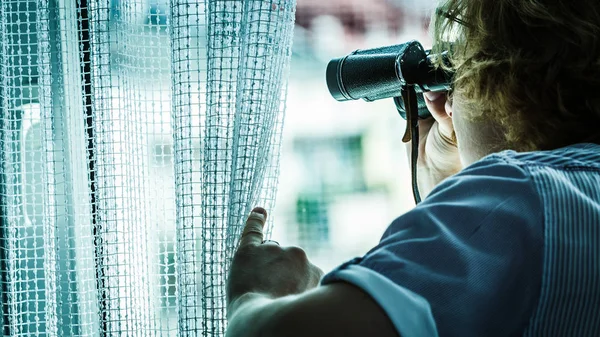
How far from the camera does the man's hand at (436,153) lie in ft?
3.39

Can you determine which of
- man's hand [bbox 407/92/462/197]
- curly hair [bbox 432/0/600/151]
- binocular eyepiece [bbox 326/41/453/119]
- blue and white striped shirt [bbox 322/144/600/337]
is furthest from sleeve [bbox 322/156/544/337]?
man's hand [bbox 407/92/462/197]

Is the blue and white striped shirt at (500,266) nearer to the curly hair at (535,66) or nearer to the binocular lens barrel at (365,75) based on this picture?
the curly hair at (535,66)

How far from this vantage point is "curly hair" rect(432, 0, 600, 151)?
546 millimetres

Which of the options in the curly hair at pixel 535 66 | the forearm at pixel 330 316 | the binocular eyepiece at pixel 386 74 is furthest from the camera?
the binocular eyepiece at pixel 386 74

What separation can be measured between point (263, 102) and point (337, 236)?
664 mm

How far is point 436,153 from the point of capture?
1080 millimetres

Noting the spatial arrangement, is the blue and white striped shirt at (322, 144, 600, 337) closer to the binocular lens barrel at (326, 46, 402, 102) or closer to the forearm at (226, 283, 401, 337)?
the forearm at (226, 283, 401, 337)

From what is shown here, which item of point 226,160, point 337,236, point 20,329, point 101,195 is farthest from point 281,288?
point 337,236

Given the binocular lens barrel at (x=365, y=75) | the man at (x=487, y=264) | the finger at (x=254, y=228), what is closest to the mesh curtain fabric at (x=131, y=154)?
the finger at (x=254, y=228)

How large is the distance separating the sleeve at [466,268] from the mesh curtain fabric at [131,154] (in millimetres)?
344

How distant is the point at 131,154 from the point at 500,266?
0.53m

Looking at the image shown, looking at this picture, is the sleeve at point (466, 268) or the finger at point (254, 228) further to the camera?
the finger at point (254, 228)

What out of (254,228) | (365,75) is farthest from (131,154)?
(365,75)

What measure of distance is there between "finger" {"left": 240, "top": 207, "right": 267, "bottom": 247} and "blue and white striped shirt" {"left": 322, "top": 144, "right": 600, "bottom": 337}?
0.82 feet
